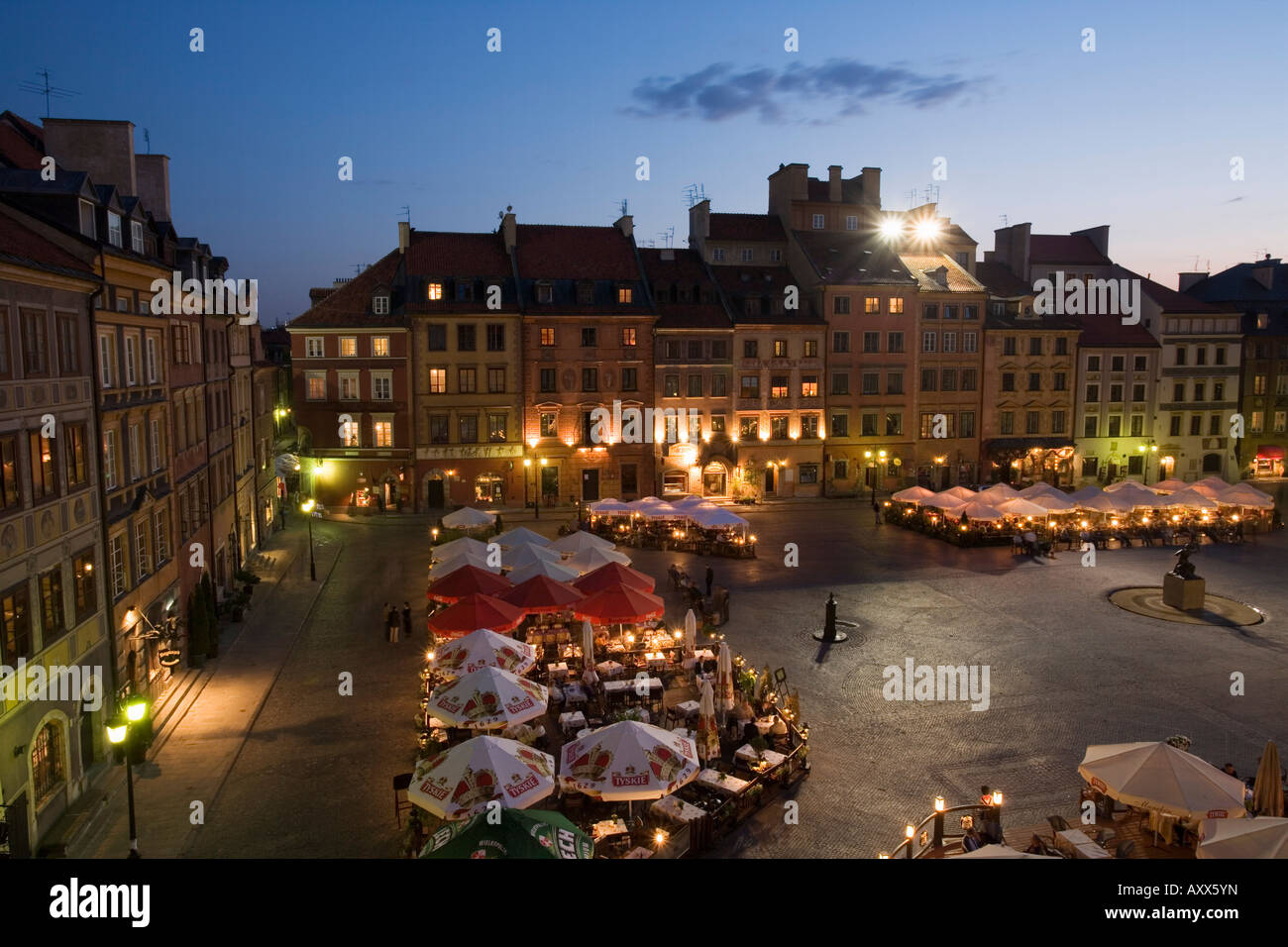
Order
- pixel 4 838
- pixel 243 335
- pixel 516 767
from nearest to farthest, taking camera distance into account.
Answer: pixel 4 838 < pixel 516 767 < pixel 243 335

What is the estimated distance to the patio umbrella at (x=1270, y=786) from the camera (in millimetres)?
15789

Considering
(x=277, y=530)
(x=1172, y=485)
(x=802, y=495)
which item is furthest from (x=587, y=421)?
(x=1172, y=485)

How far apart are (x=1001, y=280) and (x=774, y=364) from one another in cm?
1978

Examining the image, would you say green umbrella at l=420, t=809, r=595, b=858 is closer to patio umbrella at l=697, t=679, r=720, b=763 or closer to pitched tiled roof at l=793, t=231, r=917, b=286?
patio umbrella at l=697, t=679, r=720, b=763

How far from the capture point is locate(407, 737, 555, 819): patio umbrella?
1534 cm

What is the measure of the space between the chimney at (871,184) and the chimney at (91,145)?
5259cm

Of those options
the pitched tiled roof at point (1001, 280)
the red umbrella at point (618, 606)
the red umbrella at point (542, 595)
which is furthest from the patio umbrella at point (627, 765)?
the pitched tiled roof at point (1001, 280)

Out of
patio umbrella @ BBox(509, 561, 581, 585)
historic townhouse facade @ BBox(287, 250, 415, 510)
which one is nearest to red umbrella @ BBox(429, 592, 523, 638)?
patio umbrella @ BBox(509, 561, 581, 585)

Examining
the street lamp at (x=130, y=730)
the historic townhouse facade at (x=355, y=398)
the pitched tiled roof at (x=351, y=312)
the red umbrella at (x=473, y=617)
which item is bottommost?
the red umbrella at (x=473, y=617)

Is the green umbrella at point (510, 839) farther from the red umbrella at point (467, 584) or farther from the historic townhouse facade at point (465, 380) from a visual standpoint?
the historic townhouse facade at point (465, 380)

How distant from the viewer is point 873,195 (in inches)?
2702

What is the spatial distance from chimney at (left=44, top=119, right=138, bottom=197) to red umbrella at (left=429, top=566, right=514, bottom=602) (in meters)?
15.1
